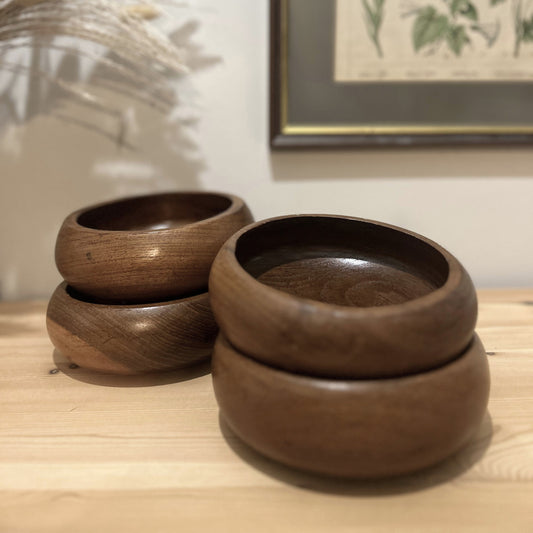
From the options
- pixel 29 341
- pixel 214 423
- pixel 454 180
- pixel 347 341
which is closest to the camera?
pixel 347 341

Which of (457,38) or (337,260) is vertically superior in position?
(457,38)

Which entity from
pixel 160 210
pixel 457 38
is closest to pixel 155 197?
pixel 160 210

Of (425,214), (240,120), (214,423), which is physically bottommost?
(214,423)

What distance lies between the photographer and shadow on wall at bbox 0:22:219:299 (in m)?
0.70

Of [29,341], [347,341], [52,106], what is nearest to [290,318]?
[347,341]

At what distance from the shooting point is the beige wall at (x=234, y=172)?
70 cm

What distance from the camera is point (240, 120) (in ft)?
2.33

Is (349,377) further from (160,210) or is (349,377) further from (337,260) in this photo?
(160,210)

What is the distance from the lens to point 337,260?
561 millimetres

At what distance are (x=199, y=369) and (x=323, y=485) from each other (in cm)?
22

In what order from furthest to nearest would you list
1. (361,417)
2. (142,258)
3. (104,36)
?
(104,36) → (142,258) → (361,417)

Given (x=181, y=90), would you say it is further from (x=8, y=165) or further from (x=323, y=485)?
(x=323, y=485)

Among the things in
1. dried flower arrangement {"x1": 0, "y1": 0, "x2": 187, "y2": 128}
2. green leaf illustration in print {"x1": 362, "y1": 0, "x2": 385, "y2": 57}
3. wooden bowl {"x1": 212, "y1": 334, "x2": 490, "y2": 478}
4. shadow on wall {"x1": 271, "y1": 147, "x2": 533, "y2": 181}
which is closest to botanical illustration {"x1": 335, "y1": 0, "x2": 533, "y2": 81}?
green leaf illustration in print {"x1": 362, "y1": 0, "x2": 385, "y2": 57}

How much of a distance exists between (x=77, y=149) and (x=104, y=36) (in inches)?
7.3
